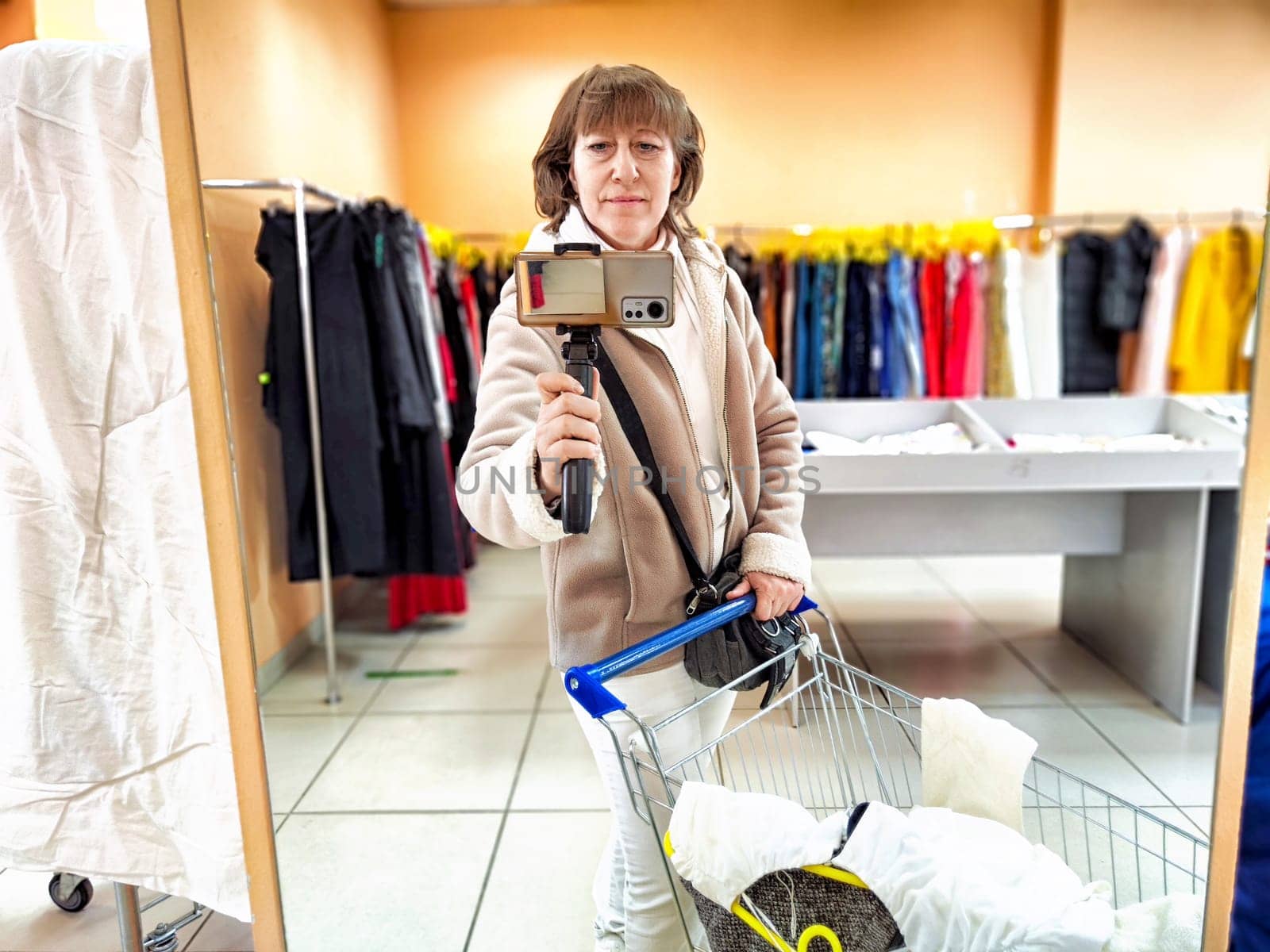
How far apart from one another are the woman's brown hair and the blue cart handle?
45cm

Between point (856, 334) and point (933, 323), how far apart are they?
14 centimetres

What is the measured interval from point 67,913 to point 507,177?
1659 millimetres

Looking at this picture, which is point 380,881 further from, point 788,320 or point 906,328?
point 906,328

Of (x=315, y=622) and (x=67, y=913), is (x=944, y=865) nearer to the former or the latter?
(x=315, y=622)

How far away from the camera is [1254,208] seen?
1020mm

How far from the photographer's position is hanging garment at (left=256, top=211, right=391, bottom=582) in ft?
4.25

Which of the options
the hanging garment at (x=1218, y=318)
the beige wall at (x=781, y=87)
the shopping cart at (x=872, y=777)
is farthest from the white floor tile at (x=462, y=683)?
the hanging garment at (x=1218, y=318)

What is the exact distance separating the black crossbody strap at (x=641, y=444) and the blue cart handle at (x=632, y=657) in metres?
0.05

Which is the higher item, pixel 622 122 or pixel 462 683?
pixel 622 122

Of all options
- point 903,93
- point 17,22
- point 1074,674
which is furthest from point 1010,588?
point 17,22

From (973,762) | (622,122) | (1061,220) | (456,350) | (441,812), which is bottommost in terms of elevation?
(441,812)

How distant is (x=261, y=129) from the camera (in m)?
1.19

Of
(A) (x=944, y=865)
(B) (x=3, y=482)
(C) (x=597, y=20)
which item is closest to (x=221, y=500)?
(B) (x=3, y=482)

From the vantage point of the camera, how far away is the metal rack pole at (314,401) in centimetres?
127
